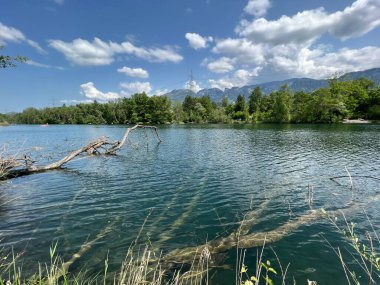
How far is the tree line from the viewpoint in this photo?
101m

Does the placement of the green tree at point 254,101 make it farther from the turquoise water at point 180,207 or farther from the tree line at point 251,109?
the turquoise water at point 180,207

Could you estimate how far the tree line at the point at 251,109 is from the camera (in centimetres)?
10144

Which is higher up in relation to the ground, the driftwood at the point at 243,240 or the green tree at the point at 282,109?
the green tree at the point at 282,109

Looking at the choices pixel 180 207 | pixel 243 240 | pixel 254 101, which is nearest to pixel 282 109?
pixel 254 101

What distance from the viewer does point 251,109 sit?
14625cm

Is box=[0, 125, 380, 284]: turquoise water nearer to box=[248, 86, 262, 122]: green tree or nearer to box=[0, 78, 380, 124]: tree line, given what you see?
box=[0, 78, 380, 124]: tree line

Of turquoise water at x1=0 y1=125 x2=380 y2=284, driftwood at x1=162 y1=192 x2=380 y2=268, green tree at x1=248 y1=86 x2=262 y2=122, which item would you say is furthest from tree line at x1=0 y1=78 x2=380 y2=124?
driftwood at x1=162 y1=192 x2=380 y2=268

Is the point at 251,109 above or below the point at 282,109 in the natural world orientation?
above

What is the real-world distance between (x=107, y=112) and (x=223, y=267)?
166255mm

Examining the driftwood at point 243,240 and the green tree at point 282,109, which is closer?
the driftwood at point 243,240

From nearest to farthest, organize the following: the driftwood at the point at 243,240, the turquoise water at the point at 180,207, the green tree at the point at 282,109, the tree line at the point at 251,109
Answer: the driftwood at the point at 243,240 < the turquoise water at the point at 180,207 < the tree line at the point at 251,109 < the green tree at the point at 282,109

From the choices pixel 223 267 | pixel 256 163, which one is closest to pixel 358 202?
pixel 223 267

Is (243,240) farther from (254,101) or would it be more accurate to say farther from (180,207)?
(254,101)

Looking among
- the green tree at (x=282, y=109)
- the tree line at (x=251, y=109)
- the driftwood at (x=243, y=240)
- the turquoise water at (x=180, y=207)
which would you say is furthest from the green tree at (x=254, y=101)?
the driftwood at (x=243, y=240)
